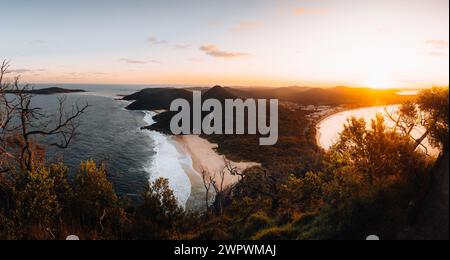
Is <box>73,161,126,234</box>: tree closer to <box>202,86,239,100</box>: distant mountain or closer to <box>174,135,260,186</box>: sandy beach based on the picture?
<box>174,135,260,186</box>: sandy beach

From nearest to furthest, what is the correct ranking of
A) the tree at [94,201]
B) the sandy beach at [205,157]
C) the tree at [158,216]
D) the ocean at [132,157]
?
the tree at [94,201]
the tree at [158,216]
the ocean at [132,157]
the sandy beach at [205,157]

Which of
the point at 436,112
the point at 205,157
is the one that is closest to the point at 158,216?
the point at 436,112

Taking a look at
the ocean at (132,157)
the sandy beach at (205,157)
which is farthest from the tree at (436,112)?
the sandy beach at (205,157)

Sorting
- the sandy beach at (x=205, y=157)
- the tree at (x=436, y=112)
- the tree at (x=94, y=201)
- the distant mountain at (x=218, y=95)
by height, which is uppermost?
the distant mountain at (x=218, y=95)

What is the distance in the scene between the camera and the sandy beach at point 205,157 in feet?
255

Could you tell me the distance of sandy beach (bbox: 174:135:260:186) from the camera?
77.7 metres

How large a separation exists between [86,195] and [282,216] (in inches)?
713

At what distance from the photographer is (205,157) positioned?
92.7 m

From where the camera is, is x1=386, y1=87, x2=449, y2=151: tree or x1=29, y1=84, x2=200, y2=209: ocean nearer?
x1=386, y1=87, x2=449, y2=151: tree

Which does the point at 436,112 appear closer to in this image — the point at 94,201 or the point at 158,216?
the point at 158,216

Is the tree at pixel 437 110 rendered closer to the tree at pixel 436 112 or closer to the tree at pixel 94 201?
the tree at pixel 436 112

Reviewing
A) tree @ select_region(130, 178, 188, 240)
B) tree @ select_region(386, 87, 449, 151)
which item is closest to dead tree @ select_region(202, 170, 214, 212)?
tree @ select_region(130, 178, 188, 240)
